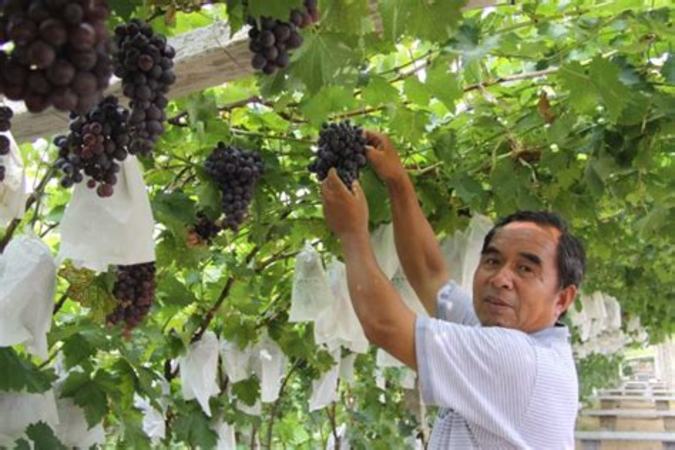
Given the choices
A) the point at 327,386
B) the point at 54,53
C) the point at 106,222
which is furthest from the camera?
the point at 327,386

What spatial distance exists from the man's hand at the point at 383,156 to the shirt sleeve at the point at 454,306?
39cm

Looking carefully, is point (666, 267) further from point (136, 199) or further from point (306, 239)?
point (136, 199)

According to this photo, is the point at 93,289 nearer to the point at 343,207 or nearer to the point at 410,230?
the point at 343,207

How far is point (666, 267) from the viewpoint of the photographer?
7.24 m

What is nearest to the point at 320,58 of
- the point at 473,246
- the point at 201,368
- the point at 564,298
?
the point at 564,298

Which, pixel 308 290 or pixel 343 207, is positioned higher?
pixel 343 207

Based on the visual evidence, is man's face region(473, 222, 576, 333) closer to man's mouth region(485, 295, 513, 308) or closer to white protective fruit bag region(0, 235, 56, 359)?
man's mouth region(485, 295, 513, 308)

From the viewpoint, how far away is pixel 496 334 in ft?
6.15

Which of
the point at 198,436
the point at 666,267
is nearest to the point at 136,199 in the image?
the point at 198,436

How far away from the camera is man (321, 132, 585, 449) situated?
6.10ft

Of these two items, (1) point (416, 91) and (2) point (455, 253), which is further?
(2) point (455, 253)

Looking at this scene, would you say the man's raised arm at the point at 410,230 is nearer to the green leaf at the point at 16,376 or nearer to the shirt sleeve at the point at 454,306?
the shirt sleeve at the point at 454,306

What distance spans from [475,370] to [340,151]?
0.70 metres

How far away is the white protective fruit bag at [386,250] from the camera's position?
3.02 meters
